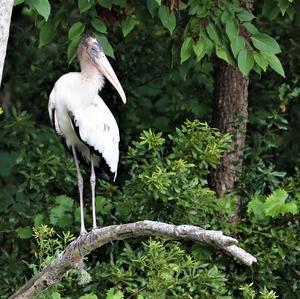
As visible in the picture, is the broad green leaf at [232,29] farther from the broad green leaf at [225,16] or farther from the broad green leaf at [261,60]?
the broad green leaf at [261,60]

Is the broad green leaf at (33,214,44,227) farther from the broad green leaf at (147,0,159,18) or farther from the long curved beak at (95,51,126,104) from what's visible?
the broad green leaf at (147,0,159,18)

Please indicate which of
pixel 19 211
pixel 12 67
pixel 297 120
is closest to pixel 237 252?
pixel 19 211

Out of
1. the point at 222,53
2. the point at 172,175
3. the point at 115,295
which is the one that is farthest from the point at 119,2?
the point at 115,295

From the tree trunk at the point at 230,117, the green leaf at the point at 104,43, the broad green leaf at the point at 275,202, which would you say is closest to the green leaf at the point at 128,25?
the green leaf at the point at 104,43

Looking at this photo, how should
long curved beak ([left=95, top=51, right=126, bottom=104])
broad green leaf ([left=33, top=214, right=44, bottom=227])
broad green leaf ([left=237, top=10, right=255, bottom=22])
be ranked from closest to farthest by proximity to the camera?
broad green leaf ([left=237, top=10, right=255, bottom=22]), long curved beak ([left=95, top=51, right=126, bottom=104]), broad green leaf ([left=33, top=214, right=44, bottom=227])

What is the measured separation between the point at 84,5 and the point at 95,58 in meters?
0.65

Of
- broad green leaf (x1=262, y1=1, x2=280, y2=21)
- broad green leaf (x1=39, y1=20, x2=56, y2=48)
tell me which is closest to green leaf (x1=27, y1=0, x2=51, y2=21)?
broad green leaf (x1=39, y1=20, x2=56, y2=48)

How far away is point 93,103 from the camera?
5.61m

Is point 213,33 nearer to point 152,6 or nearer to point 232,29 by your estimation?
point 232,29

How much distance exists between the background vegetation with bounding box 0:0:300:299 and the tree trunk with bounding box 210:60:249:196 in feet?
0.21

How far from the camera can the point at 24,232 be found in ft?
19.5

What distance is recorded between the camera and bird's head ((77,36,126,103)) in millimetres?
5383

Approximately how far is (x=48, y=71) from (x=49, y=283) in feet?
8.21

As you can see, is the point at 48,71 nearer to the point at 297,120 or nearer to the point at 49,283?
the point at 297,120
